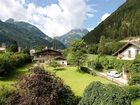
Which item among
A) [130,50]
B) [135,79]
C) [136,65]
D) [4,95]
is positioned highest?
[130,50]

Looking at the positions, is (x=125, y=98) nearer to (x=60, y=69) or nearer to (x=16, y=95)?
(x=16, y=95)

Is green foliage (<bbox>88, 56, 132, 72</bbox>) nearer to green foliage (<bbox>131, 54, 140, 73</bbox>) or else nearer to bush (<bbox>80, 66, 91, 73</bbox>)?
bush (<bbox>80, 66, 91, 73</bbox>)

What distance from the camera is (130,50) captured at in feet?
204

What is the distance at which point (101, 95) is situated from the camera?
20.3 metres

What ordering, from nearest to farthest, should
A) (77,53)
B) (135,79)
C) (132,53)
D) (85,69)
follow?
(135,79) < (132,53) < (85,69) < (77,53)

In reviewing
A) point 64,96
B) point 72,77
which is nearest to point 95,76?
point 72,77

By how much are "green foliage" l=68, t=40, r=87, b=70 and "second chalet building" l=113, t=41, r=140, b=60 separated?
20.4 meters

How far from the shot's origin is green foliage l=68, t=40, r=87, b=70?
3339 inches

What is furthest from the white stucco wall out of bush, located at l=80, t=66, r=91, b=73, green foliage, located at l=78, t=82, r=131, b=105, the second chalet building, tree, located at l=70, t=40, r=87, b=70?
green foliage, located at l=78, t=82, r=131, b=105

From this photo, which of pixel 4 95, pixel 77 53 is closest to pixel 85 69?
pixel 77 53

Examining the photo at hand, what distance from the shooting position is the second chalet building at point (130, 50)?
6097cm

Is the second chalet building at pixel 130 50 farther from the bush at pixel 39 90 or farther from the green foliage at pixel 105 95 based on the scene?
the green foliage at pixel 105 95

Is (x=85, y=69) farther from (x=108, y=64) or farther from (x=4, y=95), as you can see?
(x=4, y=95)

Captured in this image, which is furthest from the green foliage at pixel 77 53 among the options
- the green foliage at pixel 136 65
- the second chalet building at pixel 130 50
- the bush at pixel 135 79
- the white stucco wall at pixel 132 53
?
the bush at pixel 135 79
